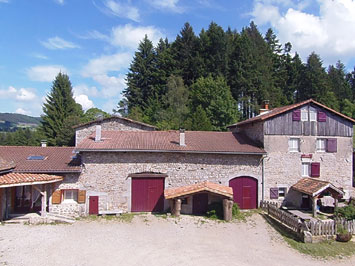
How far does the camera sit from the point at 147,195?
648 inches

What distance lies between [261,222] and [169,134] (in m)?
8.86

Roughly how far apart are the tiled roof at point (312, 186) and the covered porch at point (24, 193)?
15170 mm

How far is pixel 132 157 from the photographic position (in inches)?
644

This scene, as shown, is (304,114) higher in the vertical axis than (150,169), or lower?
higher

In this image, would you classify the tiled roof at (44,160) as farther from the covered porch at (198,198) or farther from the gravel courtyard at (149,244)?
the covered porch at (198,198)

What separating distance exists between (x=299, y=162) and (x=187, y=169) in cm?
807

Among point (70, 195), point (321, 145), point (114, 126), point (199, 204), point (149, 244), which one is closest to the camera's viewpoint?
point (149, 244)

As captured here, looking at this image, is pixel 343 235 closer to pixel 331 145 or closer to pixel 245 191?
pixel 245 191

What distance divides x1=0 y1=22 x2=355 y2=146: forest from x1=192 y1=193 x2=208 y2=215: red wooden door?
742 inches

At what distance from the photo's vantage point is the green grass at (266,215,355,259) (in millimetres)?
11523

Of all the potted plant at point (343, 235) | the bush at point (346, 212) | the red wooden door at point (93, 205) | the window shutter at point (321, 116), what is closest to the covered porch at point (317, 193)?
the bush at point (346, 212)

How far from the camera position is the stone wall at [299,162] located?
17.7 meters

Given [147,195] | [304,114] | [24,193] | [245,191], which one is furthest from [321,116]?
[24,193]

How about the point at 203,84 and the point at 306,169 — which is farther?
the point at 203,84
